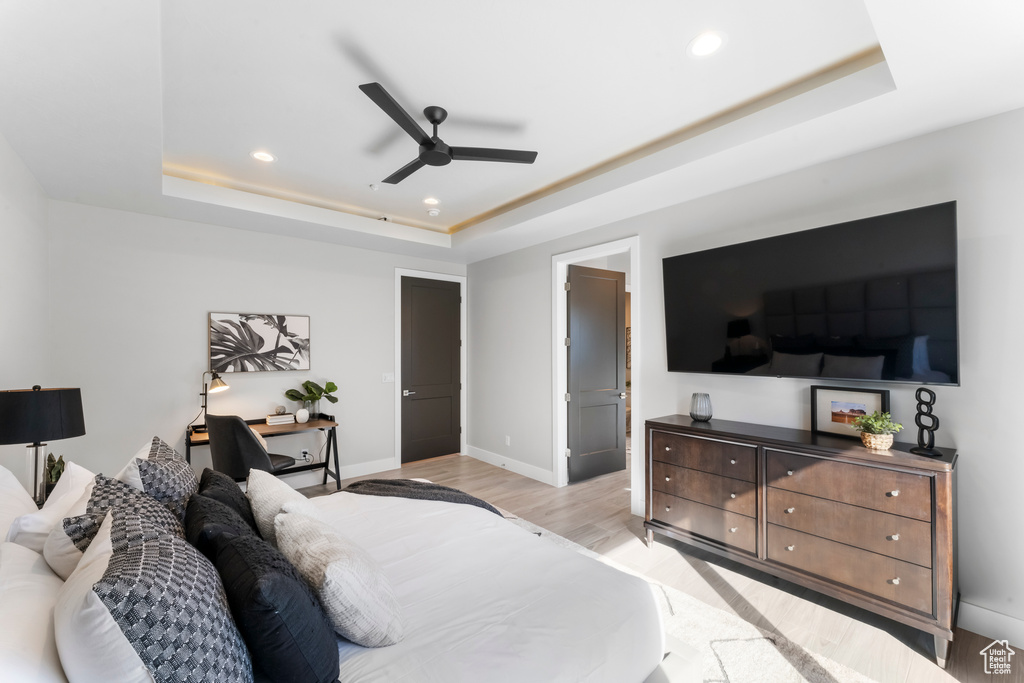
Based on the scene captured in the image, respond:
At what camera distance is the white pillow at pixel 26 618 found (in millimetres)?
731

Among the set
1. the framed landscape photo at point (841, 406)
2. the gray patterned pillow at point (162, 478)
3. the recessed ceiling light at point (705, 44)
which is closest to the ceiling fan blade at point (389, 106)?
the recessed ceiling light at point (705, 44)

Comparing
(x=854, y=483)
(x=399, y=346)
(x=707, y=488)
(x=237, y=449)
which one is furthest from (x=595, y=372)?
(x=237, y=449)

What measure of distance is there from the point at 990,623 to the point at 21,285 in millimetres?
5487

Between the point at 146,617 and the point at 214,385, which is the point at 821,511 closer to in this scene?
the point at 146,617

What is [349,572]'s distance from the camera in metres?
1.20

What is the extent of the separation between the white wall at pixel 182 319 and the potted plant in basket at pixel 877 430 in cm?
430

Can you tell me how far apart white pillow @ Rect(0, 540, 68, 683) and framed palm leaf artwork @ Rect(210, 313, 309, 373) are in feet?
10.6

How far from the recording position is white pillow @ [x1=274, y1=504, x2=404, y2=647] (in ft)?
3.80

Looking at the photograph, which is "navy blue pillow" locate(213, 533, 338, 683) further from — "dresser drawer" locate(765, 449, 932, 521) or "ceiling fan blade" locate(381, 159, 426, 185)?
"dresser drawer" locate(765, 449, 932, 521)

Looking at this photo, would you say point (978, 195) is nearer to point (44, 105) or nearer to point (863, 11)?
point (863, 11)

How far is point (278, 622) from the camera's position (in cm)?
97

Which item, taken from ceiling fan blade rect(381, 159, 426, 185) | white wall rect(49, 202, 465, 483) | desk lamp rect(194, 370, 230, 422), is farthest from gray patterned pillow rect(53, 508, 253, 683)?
white wall rect(49, 202, 465, 483)

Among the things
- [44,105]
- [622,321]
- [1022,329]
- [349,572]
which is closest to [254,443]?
[44,105]

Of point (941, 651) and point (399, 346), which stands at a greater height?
point (399, 346)
